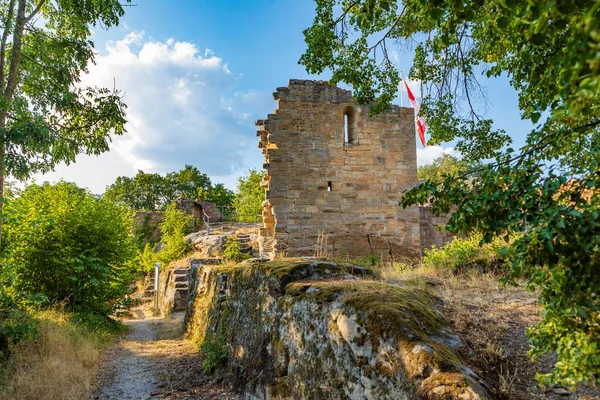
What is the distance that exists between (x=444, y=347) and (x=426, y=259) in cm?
544

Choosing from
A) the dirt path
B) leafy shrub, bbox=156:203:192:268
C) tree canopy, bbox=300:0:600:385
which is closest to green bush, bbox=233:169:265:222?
leafy shrub, bbox=156:203:192:268

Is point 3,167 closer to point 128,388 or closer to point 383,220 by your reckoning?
point 128,388

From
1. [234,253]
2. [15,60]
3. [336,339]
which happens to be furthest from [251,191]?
[336,339]

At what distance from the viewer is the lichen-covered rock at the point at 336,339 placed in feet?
8.14

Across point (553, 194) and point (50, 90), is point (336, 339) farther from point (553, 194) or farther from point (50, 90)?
point (50, 90)

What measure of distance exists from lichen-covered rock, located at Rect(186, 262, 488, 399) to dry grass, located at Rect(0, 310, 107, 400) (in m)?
1.98

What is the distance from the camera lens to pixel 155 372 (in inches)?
227

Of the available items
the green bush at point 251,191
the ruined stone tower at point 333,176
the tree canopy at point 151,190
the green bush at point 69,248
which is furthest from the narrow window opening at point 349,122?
the tree canopy at point 151,190

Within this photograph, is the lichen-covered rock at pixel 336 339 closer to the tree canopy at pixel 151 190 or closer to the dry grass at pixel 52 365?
the dry grass at pixel 52 365

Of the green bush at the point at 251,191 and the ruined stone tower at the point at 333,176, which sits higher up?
the green bush at the point at 251,191

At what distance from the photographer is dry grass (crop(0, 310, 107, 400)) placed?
175 inches

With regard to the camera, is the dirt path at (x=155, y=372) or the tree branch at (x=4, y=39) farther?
the tree branch at (x=4, y=39)

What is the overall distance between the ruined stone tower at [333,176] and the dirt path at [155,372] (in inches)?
149

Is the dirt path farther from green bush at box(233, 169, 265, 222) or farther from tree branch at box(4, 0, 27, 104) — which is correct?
green bush at box(233, 169, 265, 222)
